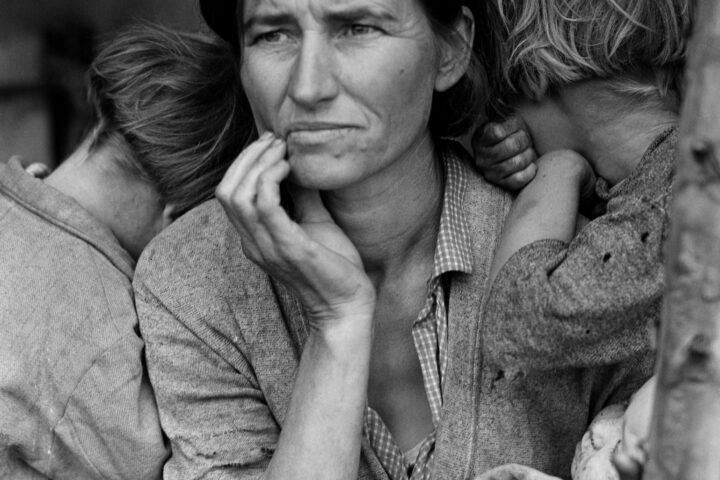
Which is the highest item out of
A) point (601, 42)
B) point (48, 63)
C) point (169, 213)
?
point (601, 42)

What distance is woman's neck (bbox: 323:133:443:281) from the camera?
2.44 metres

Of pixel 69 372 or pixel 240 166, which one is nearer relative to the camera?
pixel 240 166

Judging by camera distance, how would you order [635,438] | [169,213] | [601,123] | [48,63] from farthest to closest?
1. [48,63]
2. [169,213]
3. [601,123]
4. [635,438]

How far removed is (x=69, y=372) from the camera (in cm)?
252

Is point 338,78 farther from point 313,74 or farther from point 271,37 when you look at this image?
point 271,37

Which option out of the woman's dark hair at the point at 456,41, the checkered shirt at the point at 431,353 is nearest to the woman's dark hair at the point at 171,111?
the woman's dark hair at the point at 456,41

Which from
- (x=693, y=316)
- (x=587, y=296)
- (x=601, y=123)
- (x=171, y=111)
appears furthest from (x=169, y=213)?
(x=693, y=316)

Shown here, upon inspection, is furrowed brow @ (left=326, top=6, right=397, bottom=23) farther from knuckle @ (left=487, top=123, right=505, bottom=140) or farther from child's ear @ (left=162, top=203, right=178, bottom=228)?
child's ear @ (left=162, top=203, right=178, bottom=228)

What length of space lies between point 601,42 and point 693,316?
1.33 m

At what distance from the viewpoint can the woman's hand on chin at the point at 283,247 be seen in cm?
219

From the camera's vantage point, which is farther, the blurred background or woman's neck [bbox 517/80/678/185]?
the blurred background

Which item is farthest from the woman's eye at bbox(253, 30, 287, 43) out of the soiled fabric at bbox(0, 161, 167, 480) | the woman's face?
the soiled fabric at bbox(0, 161, 167, 480)

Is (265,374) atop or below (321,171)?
below

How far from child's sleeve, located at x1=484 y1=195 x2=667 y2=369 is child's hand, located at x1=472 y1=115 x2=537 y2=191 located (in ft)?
1.19
